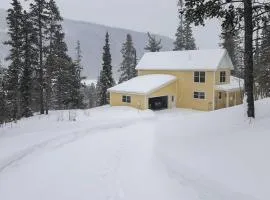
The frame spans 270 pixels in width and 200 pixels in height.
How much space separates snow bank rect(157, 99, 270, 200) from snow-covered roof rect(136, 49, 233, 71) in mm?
22601

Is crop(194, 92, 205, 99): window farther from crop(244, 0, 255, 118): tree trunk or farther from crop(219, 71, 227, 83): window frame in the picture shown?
crop(244, 0, 255, 118): tree trunk

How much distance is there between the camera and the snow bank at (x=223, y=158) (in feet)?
27.3

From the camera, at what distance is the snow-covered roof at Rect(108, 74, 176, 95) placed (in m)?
35.9

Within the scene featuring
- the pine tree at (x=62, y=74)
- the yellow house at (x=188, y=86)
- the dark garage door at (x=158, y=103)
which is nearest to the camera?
the yellow house at (x=188, y=86)

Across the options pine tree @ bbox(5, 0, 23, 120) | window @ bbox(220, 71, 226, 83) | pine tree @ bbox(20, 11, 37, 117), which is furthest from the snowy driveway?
window @ bbox(220, 71, 226, 83)

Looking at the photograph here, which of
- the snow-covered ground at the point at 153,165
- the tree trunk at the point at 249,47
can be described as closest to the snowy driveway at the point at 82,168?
the snow-covered ground at the point at 153,165

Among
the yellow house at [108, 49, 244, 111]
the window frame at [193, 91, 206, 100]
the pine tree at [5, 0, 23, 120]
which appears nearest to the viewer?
the pine tree at [5, 0, 23, 120]

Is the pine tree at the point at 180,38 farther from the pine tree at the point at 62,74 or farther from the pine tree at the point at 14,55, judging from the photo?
the pine tree at the point at 14,55

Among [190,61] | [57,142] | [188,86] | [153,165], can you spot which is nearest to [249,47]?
[153,165]

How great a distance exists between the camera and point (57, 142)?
54.5 feet

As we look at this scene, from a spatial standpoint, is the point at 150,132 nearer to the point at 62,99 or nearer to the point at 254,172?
the point at 254,172

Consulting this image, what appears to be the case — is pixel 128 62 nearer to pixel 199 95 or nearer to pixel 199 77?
pixel 199 77

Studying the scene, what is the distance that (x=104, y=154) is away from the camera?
1399 centimetres

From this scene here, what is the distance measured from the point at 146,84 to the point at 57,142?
71.8 ft
